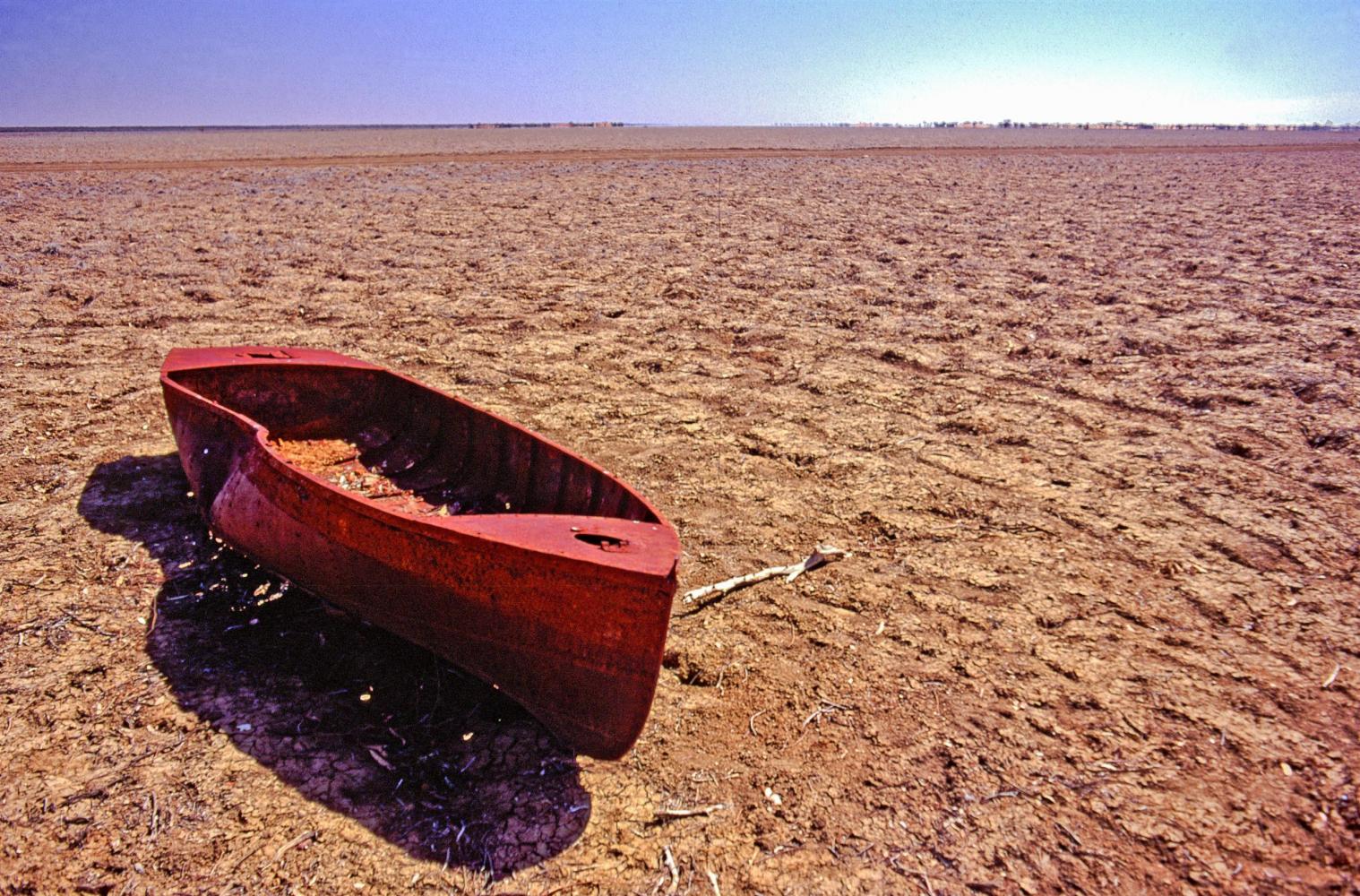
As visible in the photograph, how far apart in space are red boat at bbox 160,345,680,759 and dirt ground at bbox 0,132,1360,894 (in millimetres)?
260

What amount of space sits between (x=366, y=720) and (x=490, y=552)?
0.76 metres

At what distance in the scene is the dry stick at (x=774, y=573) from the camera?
324 centimetres

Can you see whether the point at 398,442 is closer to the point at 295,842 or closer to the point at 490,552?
the point at 490,552

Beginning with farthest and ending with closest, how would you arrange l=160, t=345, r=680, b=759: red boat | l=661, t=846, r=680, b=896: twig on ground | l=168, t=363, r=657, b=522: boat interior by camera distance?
l=168, t=363, r=657, b=522: boat interior, l=160, t=345, r=680, b=759: red boat, l=661, t=846, r=680, b=896: twig on ground

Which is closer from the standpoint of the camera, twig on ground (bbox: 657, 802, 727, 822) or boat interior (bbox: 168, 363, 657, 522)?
twig on ground (bbox: 657, 802, 727, 822)

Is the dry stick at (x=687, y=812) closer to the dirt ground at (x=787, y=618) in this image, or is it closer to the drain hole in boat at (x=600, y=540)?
the dirt ground at (x=787, y=618)

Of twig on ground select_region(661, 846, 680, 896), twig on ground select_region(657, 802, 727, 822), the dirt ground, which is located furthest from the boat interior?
twig on ground select_region(661, 846, 680, 896)

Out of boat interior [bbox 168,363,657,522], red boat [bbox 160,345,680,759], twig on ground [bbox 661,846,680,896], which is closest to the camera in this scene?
twig on ground [bbox 661,846,680,896]

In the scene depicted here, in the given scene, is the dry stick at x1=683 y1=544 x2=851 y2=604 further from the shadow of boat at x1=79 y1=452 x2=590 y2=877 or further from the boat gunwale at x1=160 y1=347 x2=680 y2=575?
the shadow of boat at x1=79 y1=452 x2=590 y2=877

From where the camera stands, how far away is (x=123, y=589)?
3.15m

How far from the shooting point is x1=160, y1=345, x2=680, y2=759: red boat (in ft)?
7.18

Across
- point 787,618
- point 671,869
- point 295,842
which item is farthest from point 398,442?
point 671,869

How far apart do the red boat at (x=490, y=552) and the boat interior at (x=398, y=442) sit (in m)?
0.01

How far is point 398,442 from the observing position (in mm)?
4121
